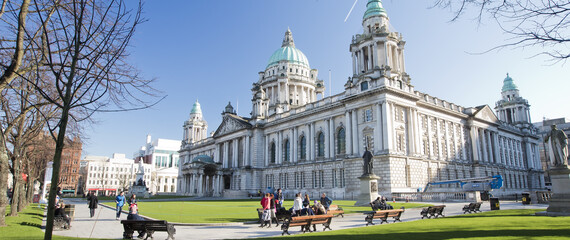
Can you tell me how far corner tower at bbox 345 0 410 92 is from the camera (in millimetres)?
46406

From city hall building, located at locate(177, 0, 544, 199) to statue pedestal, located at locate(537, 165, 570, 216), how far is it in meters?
23.0

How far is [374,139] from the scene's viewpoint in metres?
44.0

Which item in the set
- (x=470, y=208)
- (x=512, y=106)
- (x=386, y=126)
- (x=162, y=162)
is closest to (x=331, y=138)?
(x=386, y=126)

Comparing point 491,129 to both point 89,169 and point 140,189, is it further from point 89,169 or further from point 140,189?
point 89,169

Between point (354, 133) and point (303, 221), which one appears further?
point (354, 133)

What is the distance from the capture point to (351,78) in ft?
164

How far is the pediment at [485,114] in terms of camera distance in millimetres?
57844

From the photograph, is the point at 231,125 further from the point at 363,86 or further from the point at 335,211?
the point at 335,211

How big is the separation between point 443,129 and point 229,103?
45481 mm

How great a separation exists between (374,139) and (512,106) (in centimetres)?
4836

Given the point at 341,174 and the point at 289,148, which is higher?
the point at 289,148

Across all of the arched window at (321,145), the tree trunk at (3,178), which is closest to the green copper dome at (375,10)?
the arched window at (321,145)

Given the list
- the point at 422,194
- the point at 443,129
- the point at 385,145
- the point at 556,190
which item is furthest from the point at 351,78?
the point at 556,190

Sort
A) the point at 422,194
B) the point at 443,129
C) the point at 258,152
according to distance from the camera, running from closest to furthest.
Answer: the point at 422,194, the point at 443,129, the point at 258,152
